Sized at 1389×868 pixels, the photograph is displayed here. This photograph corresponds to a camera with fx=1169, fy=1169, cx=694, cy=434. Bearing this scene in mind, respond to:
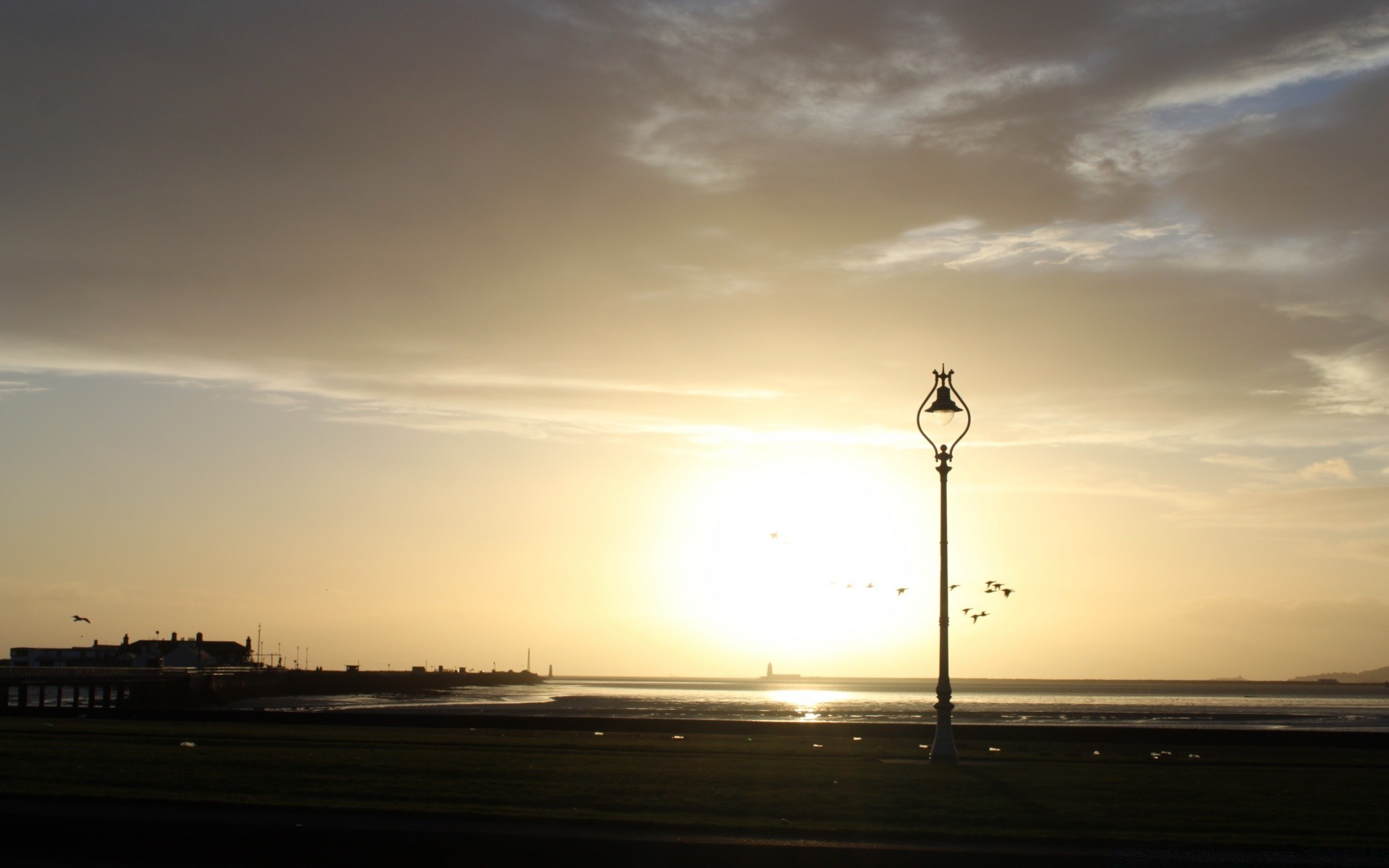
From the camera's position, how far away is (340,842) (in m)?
13.2

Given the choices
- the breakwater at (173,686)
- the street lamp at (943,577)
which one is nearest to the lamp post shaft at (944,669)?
the street lamp at (943,577)

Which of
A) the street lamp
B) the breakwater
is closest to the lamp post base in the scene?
the street lamp

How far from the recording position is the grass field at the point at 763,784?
1502cm

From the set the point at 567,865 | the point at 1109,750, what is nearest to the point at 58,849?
the point at 567,865

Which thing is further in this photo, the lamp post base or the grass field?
the lamp post base

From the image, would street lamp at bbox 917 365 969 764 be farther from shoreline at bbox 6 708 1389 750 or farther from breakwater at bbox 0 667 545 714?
breakwater at bbox 0 667 545 714

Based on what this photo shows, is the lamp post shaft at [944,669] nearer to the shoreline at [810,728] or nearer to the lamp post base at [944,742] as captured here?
the lamp post base at [944,742]

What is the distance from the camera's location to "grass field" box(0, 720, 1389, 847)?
15.0 meters

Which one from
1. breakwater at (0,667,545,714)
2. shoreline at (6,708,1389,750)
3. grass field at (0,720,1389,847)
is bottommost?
breakwater at (0,667,545,714)

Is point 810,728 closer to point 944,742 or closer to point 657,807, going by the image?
point 944,742

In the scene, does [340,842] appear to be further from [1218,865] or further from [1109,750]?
[1109,750]

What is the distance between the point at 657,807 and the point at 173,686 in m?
86.5

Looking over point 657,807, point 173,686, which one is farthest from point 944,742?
point 173,686

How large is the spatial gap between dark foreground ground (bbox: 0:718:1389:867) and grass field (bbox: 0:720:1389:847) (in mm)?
87
